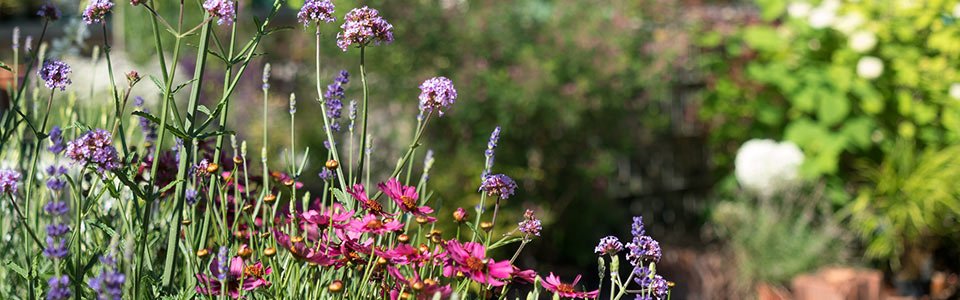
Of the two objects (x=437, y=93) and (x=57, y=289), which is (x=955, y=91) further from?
(x=57, y=289)

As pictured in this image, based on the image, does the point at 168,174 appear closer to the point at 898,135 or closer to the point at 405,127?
the point at 405,127

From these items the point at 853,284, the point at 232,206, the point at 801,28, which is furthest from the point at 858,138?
the point at 232,206

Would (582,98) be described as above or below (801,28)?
below

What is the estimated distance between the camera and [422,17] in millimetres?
3682

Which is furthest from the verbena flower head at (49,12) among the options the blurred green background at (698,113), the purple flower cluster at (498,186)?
the blurred green background at (698,113)

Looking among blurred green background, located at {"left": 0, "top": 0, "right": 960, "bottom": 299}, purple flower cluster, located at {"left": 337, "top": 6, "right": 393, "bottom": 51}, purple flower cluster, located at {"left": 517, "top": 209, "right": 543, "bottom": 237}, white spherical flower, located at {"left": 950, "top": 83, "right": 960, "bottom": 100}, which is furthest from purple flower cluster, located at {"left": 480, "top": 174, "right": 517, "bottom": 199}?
white spherical flower, located at {"left": 950, "top": 83, "right": 960, "bottom": 100}

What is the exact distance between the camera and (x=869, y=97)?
13.7 ft

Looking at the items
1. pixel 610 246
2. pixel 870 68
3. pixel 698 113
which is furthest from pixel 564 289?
pixel 698 113

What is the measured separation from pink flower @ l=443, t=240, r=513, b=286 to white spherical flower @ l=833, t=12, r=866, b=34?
3819 mm

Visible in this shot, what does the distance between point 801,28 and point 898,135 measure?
30.0 inches

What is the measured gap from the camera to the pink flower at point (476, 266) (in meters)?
0.91

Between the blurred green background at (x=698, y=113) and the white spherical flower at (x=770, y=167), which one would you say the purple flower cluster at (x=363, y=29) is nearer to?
the blurred green background at (x=698, y=113)

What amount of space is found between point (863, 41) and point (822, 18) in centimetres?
24

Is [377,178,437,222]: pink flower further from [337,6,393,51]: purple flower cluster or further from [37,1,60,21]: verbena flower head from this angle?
[37,1,60,21]: verbena flower head
